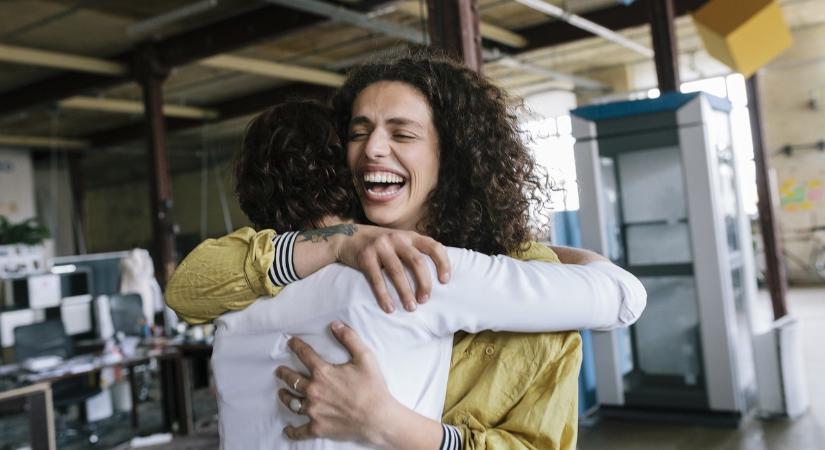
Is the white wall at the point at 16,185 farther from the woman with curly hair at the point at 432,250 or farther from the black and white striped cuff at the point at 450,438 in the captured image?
the black and white striped cuff at the point at 450,438

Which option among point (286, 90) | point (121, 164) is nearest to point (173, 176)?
point (121, 164)

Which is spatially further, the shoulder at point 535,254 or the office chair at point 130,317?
the office chair at point 130,317

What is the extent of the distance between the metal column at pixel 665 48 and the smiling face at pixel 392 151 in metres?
5.18

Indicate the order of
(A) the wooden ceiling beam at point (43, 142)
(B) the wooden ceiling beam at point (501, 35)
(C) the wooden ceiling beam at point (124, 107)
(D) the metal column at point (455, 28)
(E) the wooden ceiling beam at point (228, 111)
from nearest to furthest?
(D) the metal column at point (455, 28) < (B) the wooden ceiling beam at point (501, 35) < (C) the wooden ceiling beam at point (124, 107) < (E) the wooden ceiling beam at point (228, 111) < (A) the wooden ceiling beam at point (43, 142)

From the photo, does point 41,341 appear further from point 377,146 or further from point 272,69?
point 377,146

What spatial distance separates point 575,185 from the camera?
17.6 feet

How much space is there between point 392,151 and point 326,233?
0.23 metres

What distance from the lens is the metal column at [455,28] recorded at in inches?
136

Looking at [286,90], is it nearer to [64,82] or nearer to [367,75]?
[64,82]

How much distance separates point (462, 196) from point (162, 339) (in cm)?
569

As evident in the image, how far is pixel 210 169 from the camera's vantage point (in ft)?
56.1

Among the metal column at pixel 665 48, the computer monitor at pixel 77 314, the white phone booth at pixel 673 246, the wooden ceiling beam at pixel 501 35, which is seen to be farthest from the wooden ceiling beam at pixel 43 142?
the metal column at pixel 665 48

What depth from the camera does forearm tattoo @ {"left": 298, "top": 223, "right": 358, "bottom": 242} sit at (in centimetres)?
112

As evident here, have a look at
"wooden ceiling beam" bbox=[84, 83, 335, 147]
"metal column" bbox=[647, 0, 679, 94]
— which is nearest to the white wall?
"wooden ceiling beam" bbox=[84, 83, 335, 147]
